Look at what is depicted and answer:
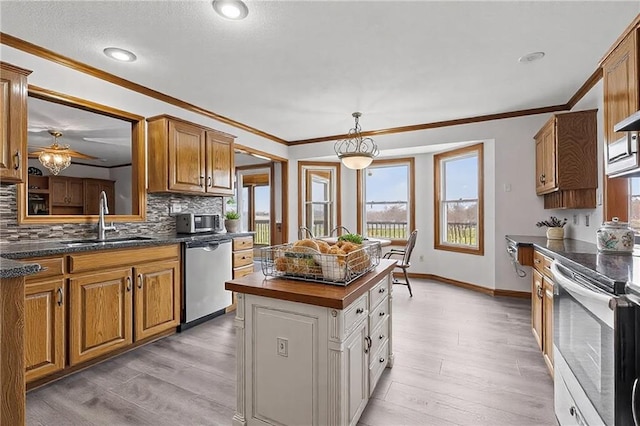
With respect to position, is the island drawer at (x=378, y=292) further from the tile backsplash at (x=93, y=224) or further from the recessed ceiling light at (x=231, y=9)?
the tile backsplash at (x=93, y=224)

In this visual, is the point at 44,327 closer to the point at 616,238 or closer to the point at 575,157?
the point at 616,238

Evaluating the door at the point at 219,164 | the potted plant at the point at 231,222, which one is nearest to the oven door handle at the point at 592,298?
the door at the point at 219,164

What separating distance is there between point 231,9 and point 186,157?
1.85 meters

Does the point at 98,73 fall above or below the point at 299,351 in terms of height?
above

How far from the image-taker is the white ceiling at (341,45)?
2039 millimetres

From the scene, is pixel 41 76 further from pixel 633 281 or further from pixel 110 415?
pixel 633 281

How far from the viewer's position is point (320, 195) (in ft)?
20.1

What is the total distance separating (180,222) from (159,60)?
169 centimetres

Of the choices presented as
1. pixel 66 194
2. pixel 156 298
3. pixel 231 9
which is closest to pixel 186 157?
pixel 156 298

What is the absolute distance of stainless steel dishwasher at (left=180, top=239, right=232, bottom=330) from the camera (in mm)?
3188

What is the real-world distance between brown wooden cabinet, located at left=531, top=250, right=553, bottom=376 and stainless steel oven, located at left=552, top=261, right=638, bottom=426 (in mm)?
499

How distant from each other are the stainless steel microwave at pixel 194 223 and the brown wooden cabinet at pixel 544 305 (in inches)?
Result: 133

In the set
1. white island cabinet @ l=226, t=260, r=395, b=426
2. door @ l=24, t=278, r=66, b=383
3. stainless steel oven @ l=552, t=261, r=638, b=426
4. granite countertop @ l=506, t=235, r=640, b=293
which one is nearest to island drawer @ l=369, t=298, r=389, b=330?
white island cabinet @ l=226, t=260, r=395, b=426

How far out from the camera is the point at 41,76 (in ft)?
8.30
